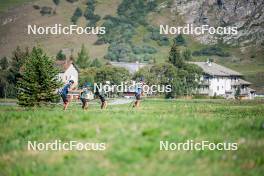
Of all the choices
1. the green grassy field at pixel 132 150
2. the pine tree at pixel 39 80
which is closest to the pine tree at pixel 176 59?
the pine tree at pixel 39 80

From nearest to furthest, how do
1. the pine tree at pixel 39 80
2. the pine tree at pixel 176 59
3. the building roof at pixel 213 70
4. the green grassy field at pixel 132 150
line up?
the green grassy field at pixel 132 150 → the pine tree at pixel 39 80 → the pine tree at pixel 176 59 → the building roof at pixel 213 70

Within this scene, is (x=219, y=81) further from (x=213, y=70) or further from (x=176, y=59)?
(x=176, y=59)

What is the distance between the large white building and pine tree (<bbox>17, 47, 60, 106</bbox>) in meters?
114

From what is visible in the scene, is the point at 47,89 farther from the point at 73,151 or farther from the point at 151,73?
the point at 151,73

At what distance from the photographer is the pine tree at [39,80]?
4747 cm

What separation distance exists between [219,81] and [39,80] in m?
130

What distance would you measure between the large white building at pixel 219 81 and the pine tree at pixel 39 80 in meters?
114

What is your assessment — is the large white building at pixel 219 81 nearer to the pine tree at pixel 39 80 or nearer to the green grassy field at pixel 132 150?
the pine tree at pixel 39 80

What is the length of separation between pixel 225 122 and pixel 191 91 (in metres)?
116

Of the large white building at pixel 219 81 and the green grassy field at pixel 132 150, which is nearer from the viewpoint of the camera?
the green grassy field at pixel 132 150

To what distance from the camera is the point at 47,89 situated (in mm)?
48469

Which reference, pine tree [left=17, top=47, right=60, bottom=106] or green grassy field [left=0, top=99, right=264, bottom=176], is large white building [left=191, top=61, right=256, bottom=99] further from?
green grassy field [left=0, top=99, right=264, bottom=176]

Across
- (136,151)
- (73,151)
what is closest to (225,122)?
(136,151)

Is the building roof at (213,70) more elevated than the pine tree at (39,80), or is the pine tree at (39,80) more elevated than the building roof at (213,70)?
the building roof at (213,70)
